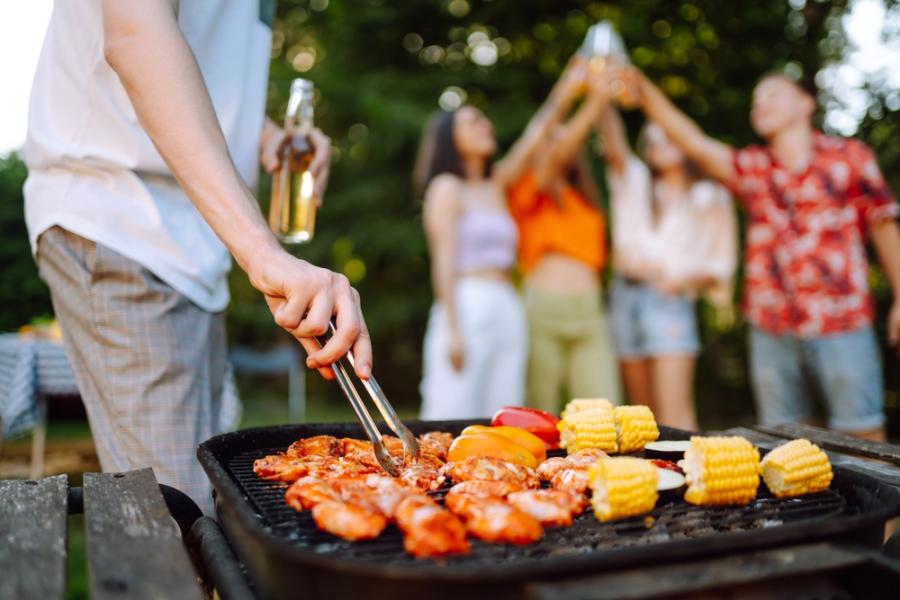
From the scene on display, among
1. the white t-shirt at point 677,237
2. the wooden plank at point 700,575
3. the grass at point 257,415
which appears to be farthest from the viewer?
the white t-shirt at point 677,237

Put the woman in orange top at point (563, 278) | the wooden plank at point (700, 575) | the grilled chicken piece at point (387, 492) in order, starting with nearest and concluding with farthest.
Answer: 1. the wooden plank at point (700, 575)
2. the grilled chicken piece at point (387, 492)
3. the woman in orange top at point (563, 278)

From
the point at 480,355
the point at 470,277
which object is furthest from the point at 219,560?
the point at 470,277

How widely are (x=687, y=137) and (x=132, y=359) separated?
11.7 ft

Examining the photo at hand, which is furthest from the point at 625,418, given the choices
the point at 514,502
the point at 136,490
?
the point at 136,490

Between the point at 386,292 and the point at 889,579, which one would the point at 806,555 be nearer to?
the point at 889,579

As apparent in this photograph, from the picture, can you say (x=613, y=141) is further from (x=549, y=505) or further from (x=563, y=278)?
(x=549, y=505)

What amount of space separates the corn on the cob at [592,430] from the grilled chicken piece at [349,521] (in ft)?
2.22

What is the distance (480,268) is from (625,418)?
9.13 feet

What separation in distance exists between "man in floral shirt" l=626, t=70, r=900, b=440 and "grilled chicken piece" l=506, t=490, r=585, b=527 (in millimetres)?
3134

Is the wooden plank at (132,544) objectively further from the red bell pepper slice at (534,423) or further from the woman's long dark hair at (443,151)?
the woman's long dark hair at (443,151)

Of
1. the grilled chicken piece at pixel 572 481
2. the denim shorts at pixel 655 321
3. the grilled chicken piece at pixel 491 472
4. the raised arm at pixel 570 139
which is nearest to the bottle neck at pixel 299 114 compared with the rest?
the grilled chicken piece at pixel 491 472

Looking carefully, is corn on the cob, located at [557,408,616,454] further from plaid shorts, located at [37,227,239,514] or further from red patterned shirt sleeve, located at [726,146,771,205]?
red patterned shirt sleeve, located at [726,146,771,205]

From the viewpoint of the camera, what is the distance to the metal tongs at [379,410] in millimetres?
1438

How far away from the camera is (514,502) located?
54.5 inches
